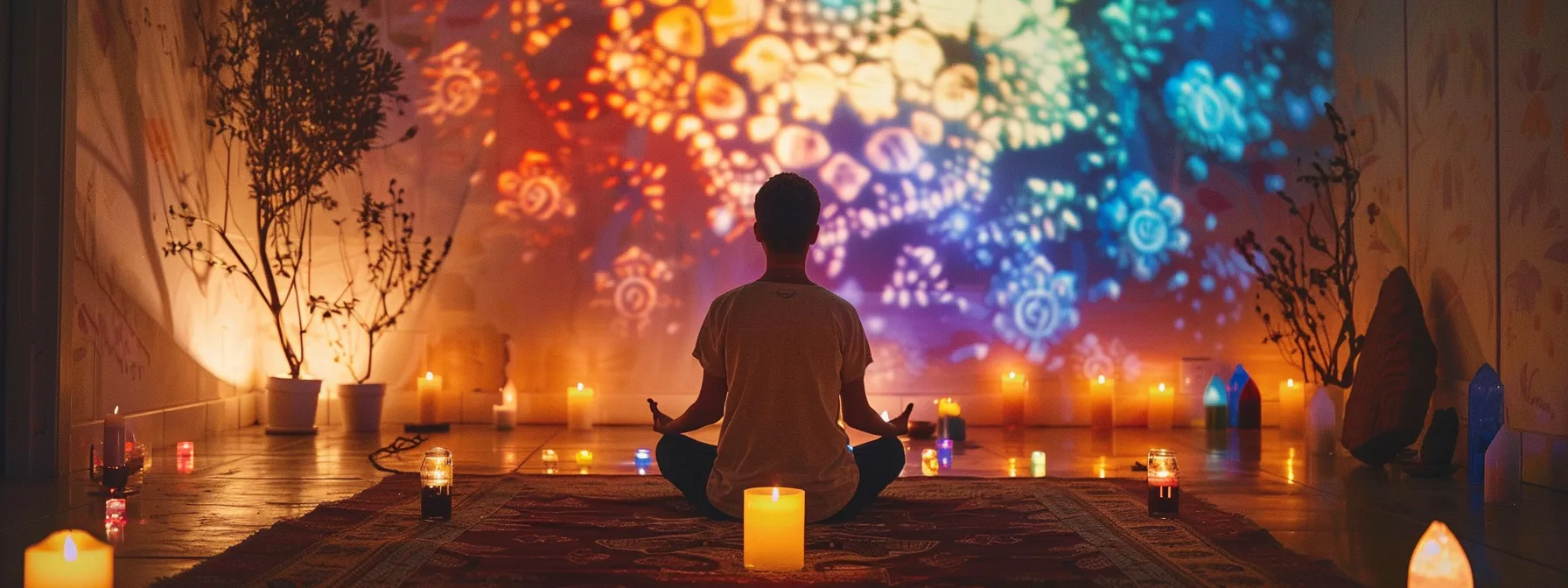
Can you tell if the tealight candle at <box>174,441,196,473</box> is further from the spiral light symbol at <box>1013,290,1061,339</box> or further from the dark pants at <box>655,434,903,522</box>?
the spiral light symbol at <box>1013,290,1061,339</box>

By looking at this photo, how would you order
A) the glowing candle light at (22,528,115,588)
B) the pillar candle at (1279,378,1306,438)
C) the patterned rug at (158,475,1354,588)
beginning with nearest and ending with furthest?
1. the glowing candle light at (22,528,115,588)
2. the patterned rug at (158,475,1354,588)
3. the pillar candle at (1279,378,1306,438)

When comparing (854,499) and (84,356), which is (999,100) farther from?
(84,356)

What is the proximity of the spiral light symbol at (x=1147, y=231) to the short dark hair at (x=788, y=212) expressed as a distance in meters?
3.30

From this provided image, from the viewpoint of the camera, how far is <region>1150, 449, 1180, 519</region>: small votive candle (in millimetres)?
2965

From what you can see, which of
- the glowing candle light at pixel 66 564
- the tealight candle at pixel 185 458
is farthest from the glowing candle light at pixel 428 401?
the glowing candle light at pixel 66 564

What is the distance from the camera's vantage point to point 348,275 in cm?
557

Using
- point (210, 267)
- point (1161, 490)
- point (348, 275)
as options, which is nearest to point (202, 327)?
point (210, 267)

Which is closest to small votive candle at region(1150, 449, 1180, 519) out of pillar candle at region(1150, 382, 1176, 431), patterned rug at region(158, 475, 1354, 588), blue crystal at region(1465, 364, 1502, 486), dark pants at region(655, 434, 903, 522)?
patterned rug at region(158, 475, 1354, 588)

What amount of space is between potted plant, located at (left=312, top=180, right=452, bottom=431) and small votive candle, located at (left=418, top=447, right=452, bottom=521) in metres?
2.72

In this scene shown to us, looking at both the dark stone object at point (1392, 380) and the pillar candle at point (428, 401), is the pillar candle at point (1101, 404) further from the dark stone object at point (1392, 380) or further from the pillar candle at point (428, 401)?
the pillar candle at point (428, 401)

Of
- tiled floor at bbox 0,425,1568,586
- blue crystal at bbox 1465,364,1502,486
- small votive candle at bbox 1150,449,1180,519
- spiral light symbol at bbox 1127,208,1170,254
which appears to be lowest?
tiled floor at bbox 0,425,1568,586

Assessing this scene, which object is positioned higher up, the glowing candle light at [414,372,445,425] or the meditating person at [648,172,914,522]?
the meditating person at [648,172,914,522]

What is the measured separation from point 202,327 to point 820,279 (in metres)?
2.38

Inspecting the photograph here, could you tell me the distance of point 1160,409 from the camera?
220 inches
